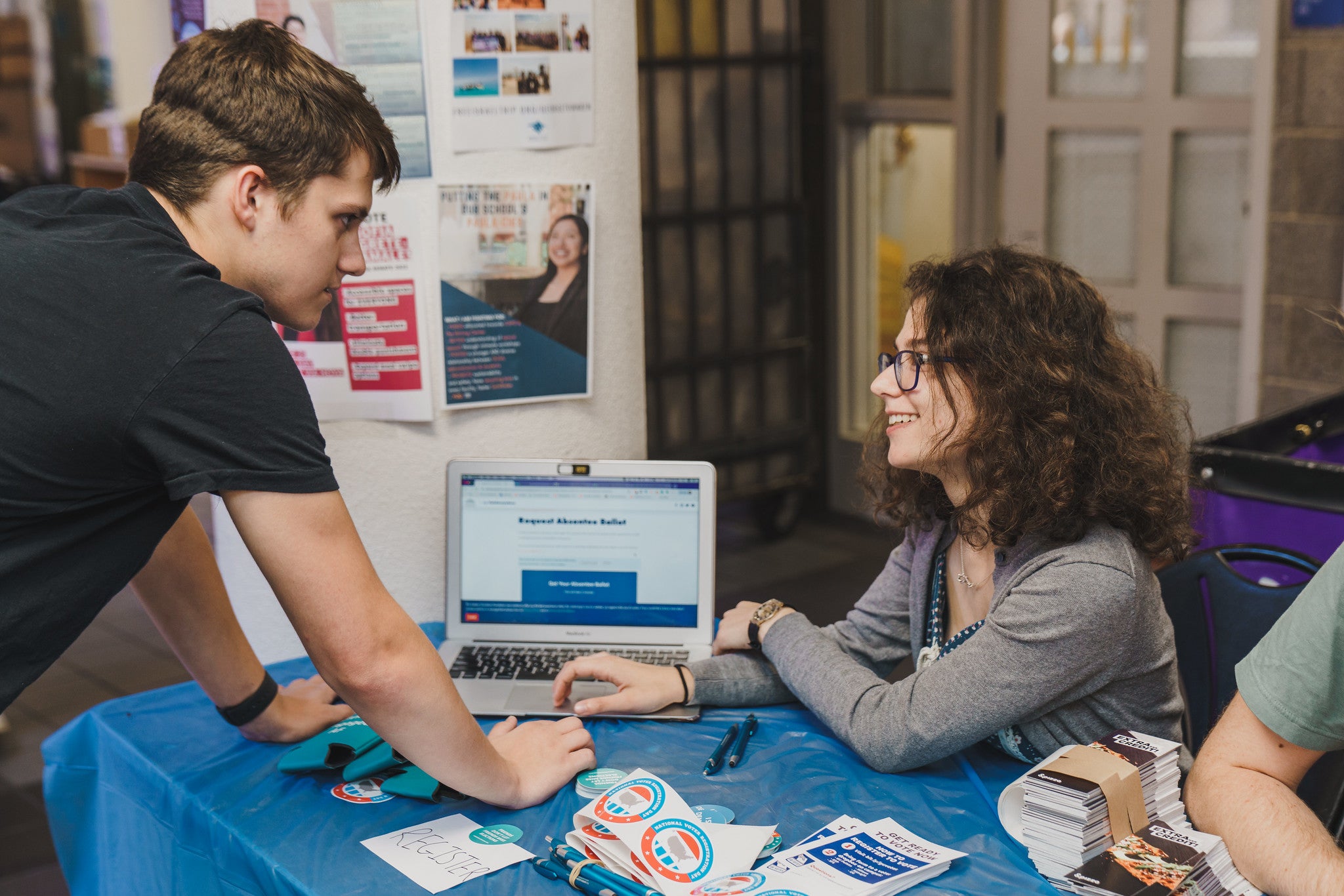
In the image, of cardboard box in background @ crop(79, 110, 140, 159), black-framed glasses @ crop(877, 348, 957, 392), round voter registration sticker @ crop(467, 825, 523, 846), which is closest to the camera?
round voter registration sticker @ crop(467, 825, 523, 846)

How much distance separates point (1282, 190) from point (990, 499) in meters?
2.41

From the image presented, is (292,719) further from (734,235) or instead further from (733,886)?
(734,235)

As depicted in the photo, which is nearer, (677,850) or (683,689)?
(677,850)

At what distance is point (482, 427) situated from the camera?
2041 mm

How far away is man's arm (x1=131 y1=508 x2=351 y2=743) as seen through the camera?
158cm

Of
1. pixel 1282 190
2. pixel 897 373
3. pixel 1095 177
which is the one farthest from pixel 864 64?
pixel 897 373

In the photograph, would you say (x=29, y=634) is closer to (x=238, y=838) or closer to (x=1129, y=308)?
(x=238, y=838)

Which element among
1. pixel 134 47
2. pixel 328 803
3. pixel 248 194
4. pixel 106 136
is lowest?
pixel 328 803

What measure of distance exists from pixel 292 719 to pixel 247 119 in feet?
2.51

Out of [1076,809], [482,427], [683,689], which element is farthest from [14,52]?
[1076,809]

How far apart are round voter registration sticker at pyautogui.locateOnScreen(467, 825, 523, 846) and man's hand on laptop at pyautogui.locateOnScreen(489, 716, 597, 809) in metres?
0.04

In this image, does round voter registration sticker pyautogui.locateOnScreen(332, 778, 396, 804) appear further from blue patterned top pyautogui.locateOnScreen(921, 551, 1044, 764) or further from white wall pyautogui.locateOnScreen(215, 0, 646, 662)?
blue patterned top pyautogui.locateOnScreen(921, 551, 1044, 764)

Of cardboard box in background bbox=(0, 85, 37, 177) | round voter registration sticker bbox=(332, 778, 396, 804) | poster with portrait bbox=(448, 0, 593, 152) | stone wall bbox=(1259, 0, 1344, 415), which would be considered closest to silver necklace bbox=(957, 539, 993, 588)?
round voter registration sticker bbox=(332, 778, 396, 804)

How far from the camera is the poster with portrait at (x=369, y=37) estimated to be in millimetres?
1864
